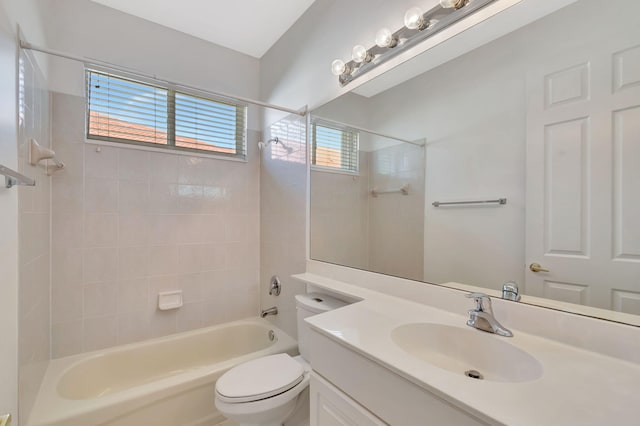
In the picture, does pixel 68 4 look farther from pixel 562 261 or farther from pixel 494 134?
pixel 562 261

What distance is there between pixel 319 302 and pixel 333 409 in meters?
0.67

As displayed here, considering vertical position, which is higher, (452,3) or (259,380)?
(452,3)

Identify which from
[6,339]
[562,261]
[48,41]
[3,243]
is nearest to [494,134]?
[562,261]

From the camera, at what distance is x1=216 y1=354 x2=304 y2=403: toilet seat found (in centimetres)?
123

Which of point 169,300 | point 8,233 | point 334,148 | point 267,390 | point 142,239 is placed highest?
point 334,148

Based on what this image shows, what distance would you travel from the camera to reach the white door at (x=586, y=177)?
729 millimetres

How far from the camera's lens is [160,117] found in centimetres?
208

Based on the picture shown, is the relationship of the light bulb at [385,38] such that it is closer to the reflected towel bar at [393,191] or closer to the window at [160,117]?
the reflected towel bar at [393,191]

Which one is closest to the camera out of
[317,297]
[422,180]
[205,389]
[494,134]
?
[494,134]

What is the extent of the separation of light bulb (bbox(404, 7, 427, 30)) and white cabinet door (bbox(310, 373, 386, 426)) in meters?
1.44

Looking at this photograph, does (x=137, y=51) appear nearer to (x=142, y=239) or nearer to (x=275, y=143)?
(x=275, y=143)

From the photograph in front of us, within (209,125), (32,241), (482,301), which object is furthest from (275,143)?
(482,301)

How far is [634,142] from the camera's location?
28.1 inches

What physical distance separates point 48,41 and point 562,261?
9.30ft
